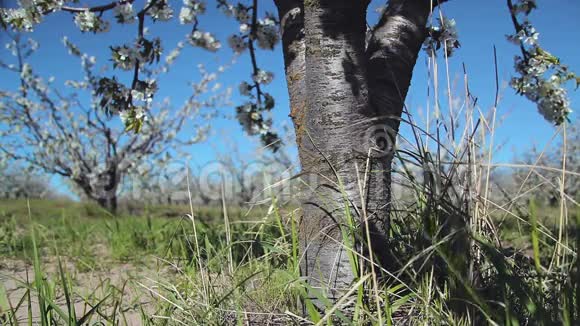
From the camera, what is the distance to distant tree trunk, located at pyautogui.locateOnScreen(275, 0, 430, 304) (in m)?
1.39

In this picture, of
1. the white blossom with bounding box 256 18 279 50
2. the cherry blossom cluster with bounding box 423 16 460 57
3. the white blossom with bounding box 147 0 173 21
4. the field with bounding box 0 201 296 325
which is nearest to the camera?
the field with bounding box 0 201 296 325

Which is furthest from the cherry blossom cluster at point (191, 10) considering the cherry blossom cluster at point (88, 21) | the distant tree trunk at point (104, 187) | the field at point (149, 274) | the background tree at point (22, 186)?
the background tree at point (22, 186)

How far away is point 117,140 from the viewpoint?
30.2 feet

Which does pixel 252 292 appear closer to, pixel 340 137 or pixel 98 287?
pixel 340 137

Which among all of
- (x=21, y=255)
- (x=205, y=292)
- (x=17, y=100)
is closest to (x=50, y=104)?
(x=17, y=100)

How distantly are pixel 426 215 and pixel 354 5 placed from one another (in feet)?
2.37

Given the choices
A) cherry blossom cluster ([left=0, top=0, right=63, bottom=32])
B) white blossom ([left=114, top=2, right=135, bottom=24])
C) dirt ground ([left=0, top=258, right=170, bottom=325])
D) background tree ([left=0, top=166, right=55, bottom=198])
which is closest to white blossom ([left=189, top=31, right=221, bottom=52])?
white blossom ([left=114, top=2, right=135, bottom=24])

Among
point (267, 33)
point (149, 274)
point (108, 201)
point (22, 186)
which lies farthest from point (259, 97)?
point (22, 186)

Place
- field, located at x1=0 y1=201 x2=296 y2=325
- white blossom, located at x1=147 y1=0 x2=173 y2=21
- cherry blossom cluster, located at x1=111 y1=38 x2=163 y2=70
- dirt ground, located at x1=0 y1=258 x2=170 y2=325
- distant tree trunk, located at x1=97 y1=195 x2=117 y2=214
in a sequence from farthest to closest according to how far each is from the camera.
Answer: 1. distant tree trunk, located at x1=97 y1=195 x2=117 y2=214
2. white blossom, located at x1=147 y1=0 x2=173 y2=21
3. cherry blossom cluster, located at x1=111 y1=38 x2=163 y2=70
4. dirt ground, located at x1=0 y1=258 x2=170 y2=325
5. field, located at x1=0 y1=201 x2=296 y2=325

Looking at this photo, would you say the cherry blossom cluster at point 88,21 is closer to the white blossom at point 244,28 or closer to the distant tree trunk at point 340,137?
the white blossom at point 244,28

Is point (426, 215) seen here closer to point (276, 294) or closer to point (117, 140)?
point (276, 294)

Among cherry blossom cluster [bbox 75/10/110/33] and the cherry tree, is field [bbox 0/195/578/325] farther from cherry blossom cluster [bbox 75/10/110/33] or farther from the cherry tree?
cherry blossom cluster [bbox 75/10/110/33]

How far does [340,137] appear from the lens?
4.72 ft

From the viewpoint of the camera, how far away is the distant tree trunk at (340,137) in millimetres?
1390
